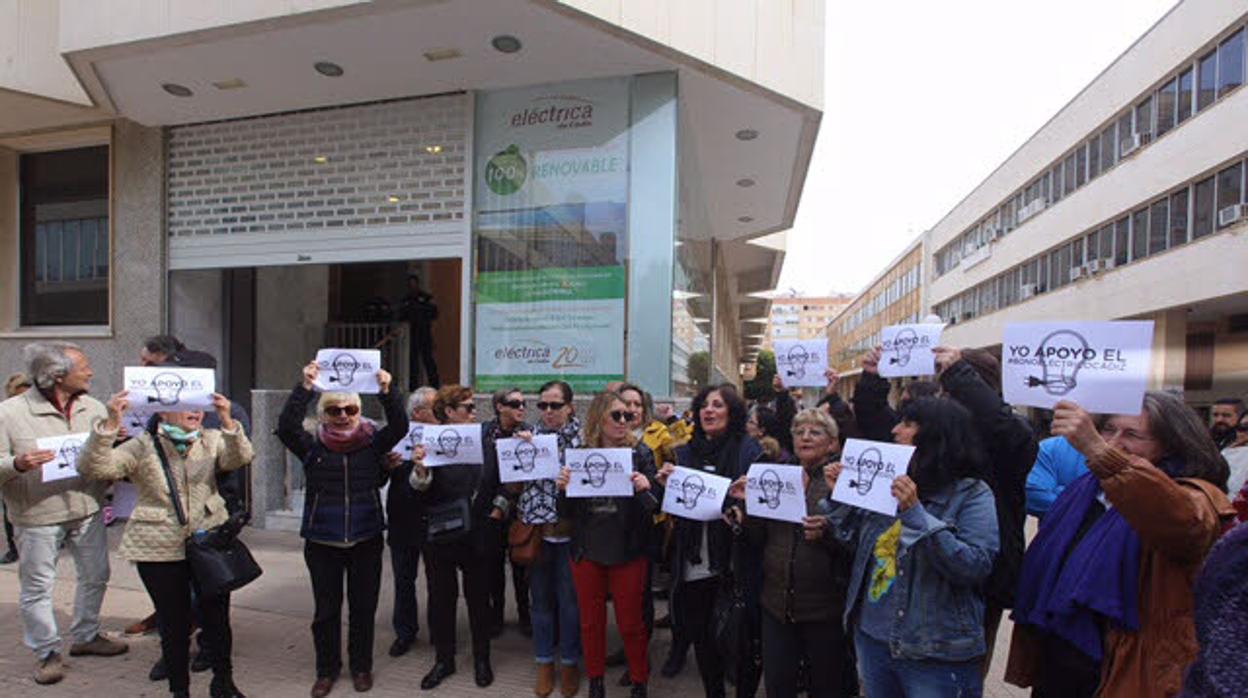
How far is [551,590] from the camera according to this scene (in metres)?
4.79

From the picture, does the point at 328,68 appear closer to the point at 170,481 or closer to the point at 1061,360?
the point at 170,481

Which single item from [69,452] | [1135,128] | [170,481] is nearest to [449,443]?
[170,481]

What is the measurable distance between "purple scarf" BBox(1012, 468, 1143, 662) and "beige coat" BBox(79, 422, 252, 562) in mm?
4321

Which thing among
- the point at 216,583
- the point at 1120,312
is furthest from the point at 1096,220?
the point at 216,583

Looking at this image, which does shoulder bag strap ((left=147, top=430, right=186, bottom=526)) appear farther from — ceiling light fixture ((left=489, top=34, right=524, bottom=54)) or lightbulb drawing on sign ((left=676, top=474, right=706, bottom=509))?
ceiling light fixture ((left=489, top=34, right=524, bottom=54))

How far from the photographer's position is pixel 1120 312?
22.8 metres

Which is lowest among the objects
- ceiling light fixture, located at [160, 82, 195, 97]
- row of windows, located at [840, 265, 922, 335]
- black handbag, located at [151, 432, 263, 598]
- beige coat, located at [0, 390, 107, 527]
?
black handbag, located at [151, 432, 263, 598]

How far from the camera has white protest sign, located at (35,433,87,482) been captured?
4.61 meters

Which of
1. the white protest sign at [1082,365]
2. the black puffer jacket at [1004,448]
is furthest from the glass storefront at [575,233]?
the white protest sign at [1082,365]

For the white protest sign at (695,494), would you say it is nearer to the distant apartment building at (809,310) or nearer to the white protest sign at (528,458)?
the white protest sign at (528,458)

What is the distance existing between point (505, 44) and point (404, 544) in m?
5.01

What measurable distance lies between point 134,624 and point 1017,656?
615 cm

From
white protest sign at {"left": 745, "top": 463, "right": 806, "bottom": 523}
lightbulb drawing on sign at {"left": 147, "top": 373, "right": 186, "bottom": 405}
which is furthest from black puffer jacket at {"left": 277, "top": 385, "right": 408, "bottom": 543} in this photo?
Result: white protest sign at {"left": 745, "top": 463, "right": 806, "bottom": 523}

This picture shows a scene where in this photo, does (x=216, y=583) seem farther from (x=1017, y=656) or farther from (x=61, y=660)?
(x=1017, y=656)
